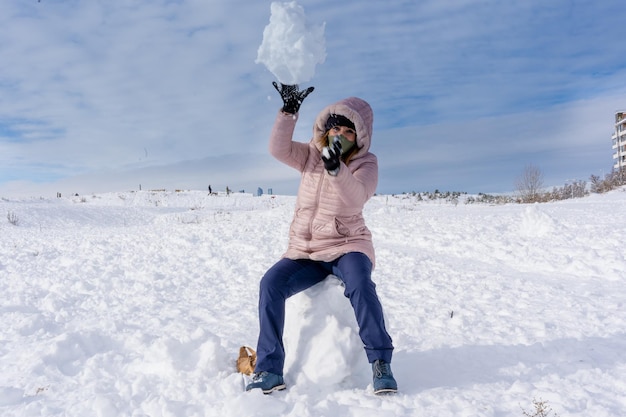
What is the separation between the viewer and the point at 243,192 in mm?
31406

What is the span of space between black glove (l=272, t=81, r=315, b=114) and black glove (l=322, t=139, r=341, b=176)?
642 millimetres

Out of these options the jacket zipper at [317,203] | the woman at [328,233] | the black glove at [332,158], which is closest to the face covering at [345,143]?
the woman at [328,233]

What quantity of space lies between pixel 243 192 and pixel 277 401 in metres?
29.2

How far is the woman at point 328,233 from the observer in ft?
9.68

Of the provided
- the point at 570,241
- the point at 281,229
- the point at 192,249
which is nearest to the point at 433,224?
the point at 570,241

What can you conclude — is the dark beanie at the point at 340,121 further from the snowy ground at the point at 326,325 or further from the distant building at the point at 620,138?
the distant building at the point at 620,138

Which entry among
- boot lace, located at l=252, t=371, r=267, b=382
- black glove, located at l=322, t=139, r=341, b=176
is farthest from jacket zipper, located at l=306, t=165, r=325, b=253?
boot lace, located at l=252, t=371, r=267, b=382

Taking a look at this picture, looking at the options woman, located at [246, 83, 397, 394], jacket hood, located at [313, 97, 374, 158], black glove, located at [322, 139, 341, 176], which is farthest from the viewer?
jacket hood, located at [313, 97, 374, 158]

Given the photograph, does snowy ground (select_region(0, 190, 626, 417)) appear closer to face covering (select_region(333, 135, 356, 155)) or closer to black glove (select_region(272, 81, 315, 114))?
face covering (select_region(333, 135, 356, 155))

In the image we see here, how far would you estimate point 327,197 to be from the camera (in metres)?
3.35

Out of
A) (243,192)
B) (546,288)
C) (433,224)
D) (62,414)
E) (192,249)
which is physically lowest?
(62,414)

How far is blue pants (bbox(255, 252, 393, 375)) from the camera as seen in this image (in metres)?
2.96

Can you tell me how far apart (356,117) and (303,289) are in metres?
1.35

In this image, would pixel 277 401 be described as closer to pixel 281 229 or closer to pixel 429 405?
pixel 429 405
